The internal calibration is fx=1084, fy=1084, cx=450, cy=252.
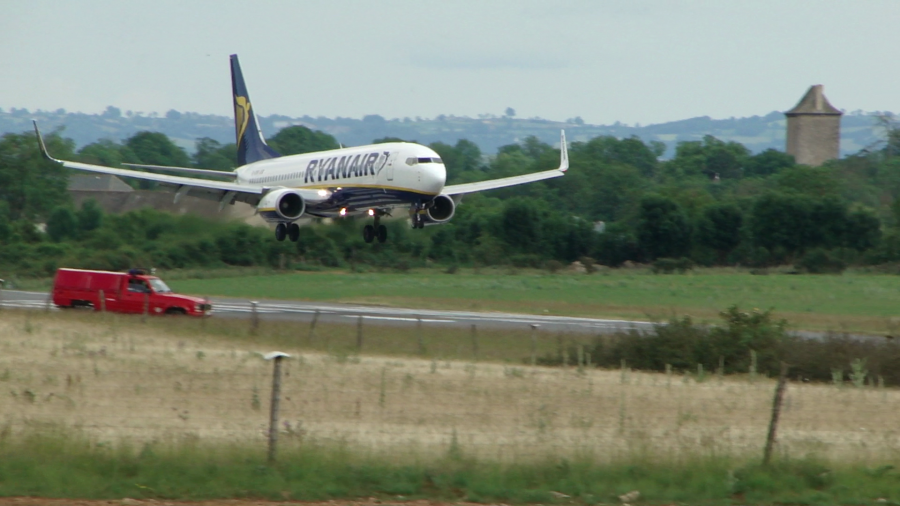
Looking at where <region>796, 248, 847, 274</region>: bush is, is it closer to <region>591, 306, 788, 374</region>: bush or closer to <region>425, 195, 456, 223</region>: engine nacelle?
<region>425, 195, 456, 223</region>: engine nacelle

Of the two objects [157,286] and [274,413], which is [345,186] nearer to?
[157,286]

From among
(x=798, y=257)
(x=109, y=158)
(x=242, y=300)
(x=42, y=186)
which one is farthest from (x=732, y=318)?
(x=109, y=158)

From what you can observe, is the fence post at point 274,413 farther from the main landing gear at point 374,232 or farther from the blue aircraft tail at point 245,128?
the blue aircraft tail at point 245,128

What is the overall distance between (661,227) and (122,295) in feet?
133

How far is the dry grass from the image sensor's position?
46.9ft

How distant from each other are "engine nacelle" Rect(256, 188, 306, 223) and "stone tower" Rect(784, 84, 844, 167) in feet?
404

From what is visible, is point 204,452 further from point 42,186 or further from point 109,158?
point 109,158

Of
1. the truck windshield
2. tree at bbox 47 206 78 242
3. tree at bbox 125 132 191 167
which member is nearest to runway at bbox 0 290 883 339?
the truck windshield

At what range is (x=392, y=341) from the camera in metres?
30.0

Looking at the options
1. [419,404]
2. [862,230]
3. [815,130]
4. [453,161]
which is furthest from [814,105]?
[419,404]

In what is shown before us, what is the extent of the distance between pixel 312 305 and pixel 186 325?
12444mm

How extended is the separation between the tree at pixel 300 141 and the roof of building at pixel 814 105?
237ft

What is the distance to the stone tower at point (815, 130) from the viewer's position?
14925cm

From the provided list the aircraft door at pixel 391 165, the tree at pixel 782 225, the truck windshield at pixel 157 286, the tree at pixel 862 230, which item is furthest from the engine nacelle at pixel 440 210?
the tree at pixel 862 230
